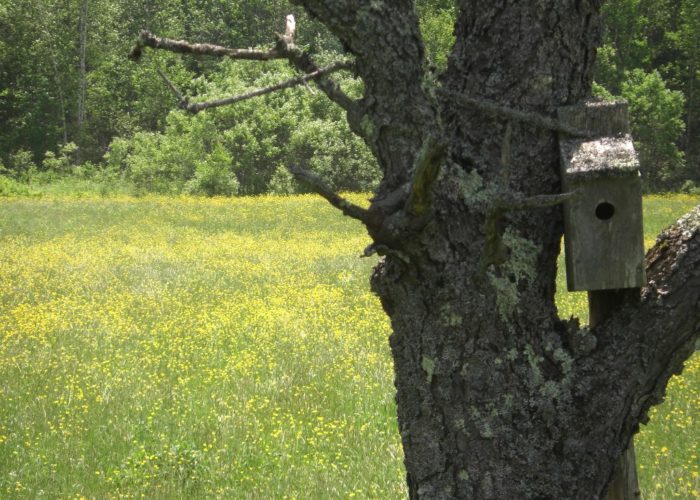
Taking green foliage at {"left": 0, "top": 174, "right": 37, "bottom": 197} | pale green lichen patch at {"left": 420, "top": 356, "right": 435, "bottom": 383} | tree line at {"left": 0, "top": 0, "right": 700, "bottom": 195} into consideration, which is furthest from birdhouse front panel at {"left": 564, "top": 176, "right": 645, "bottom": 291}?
green foliage at {"left": 0, "top": 174, "right": 37, "bottom": 197}

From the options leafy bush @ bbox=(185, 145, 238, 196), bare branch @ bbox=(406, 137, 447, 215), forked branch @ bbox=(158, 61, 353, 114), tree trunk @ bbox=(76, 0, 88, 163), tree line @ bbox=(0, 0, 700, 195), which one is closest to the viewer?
bare branch @ bbox=(406, 137, 447, 215)

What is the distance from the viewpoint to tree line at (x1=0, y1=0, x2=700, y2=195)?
34781 mm

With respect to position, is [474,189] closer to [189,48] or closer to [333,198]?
[333,198]

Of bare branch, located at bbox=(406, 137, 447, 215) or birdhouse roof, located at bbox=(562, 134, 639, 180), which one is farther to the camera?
birdhouse roof, located at bbox=(562, 134, 639, 180)

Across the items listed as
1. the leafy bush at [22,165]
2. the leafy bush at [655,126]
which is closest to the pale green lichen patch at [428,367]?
the leafy bush at [655,126]

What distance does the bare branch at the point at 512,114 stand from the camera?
6.52ft

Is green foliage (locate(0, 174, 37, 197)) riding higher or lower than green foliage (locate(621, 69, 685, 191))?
lower

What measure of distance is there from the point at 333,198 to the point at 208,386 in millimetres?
5607

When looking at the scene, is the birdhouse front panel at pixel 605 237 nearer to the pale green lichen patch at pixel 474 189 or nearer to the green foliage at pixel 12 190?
the pale green lichen patch at pixel 474 189

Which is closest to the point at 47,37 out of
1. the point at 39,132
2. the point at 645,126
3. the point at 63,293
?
the point at 39,132

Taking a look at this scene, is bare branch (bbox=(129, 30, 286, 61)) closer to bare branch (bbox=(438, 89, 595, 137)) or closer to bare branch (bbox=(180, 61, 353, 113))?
bare branch (bbox=(180, 61, 353, 113))

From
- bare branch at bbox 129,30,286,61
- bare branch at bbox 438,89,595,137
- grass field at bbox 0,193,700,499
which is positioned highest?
bare branch at bbox 129,30,286,61

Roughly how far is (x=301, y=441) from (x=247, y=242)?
12.3m

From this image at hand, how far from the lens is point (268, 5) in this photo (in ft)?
192
